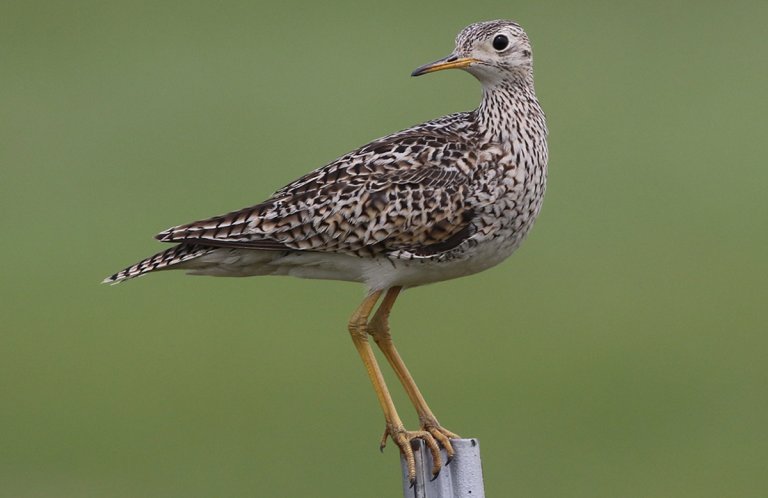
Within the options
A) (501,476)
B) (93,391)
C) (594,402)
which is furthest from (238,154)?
(501,476)

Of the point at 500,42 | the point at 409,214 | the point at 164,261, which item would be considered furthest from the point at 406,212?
the point at 164,261

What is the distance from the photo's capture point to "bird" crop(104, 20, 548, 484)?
12469 millimetres

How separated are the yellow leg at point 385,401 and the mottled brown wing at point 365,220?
464mm

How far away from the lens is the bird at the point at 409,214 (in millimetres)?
12469

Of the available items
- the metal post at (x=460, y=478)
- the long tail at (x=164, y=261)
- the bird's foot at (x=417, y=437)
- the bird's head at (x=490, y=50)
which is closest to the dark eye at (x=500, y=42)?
the bird's head at (x=490, y=50)

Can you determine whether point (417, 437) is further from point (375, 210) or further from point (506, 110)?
point (506, 110)

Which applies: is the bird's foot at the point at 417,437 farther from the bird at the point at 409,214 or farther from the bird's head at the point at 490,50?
the bird's head at the point at 490,50

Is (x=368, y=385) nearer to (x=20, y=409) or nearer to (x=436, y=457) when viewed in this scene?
(x=20, y=409)

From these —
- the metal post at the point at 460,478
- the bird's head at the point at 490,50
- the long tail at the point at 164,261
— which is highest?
the bird's head at the point at 490,50

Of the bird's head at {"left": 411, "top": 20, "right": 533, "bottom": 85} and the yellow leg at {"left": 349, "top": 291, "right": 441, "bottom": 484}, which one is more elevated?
the bird's head at {"left": 411, "top": 20, "right": 533, "bottom": 85}

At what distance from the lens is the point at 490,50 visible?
12.8m

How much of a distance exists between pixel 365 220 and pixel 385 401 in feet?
4.13

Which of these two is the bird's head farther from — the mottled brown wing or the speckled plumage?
the mottled brown wing

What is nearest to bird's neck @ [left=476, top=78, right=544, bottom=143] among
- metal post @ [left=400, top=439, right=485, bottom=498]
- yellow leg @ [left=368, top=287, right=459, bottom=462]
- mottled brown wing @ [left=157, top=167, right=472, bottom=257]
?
mottled brown wing @ [left=157, top=167, right=472, bottom=257]
